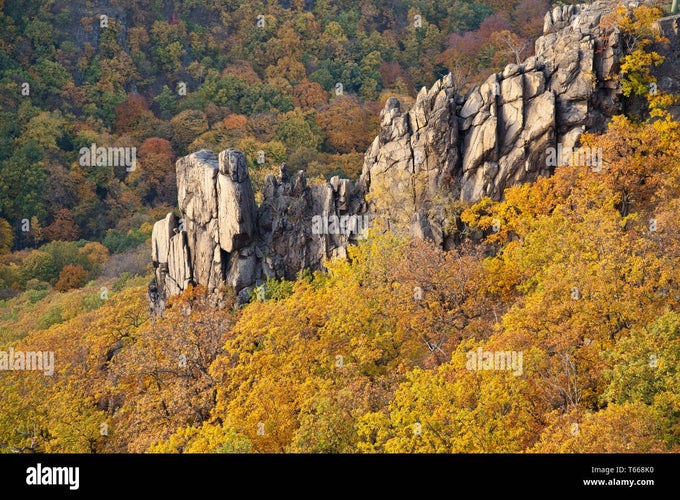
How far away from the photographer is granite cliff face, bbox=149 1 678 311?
47.7 meters

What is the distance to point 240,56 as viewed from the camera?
12219cm

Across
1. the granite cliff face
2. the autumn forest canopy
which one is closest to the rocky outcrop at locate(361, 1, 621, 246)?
the granite cliff face

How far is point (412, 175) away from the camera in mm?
49438

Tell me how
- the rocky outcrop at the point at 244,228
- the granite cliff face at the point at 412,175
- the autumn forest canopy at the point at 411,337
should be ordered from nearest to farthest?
the autumn forest canopy at the point at 411,337 < the granite cliff face at the point at 412,175 < the rocky outcrop at the point at 244,228

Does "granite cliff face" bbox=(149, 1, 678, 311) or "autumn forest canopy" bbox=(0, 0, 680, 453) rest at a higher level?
"granite cliff face" bbox=(149, 1, 678, 311)

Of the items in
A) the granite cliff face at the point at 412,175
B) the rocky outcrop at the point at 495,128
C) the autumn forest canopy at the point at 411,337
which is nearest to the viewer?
the autumn forest canopy at the point at 411,337

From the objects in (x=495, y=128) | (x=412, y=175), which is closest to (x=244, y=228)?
(x=412, y=175)

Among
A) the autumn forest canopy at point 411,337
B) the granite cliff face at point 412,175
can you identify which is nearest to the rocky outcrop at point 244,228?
the granite cliff face at point 412,175

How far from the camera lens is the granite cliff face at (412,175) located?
47.7m

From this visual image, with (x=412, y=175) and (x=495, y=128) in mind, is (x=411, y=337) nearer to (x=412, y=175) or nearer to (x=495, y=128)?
(x=412, y=175)

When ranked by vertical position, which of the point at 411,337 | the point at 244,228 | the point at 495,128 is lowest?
the point at 411,337

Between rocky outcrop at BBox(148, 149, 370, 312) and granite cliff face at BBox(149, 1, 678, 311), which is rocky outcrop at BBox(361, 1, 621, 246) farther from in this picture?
rocky outcrop at BBox(148, 149, 370, 312)

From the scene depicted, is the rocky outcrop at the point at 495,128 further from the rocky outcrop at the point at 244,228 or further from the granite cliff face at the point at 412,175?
the rocky outcrop at the point at 244,228

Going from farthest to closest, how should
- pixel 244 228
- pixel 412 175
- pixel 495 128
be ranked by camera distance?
pixel 412 175 → pixel 244 228 → pixel 495 128
